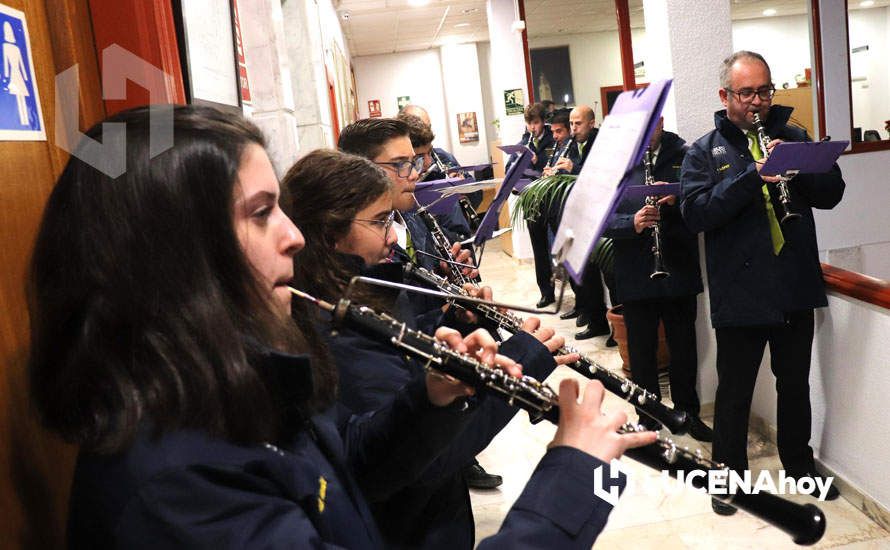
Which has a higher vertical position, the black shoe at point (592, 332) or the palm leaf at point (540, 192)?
the palm leaf at point (540, 192)

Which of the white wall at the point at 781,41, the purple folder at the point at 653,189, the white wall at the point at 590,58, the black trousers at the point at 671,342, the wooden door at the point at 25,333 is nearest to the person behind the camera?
the wooden door at the point at 25,333

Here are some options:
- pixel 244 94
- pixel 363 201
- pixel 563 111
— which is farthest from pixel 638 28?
pixel 363 201

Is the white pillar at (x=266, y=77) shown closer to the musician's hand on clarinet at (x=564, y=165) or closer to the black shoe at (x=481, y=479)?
the black shoe at (x=481, y=479)

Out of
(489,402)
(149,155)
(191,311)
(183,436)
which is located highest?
(149,155)

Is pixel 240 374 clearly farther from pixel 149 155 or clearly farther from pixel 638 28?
pixel 638 28

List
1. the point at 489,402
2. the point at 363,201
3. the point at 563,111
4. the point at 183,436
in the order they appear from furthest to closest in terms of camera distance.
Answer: the point at 563,111 < the point at 363,201 < the point at 489,402 < the point at 183,436

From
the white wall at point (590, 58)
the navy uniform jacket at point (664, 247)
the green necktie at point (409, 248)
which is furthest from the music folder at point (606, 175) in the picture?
the white wall at point (590, 58)

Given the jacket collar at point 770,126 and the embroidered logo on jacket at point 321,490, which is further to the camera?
the jacket collar at point 770,126

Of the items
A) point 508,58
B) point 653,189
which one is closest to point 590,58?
point 508,58

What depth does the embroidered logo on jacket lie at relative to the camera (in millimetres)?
926

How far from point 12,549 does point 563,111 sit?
21.1ft

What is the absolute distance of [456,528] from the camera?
5.15 feet

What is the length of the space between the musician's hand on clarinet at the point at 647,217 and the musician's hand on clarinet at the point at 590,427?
2.54m

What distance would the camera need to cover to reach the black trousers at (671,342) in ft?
12.6
